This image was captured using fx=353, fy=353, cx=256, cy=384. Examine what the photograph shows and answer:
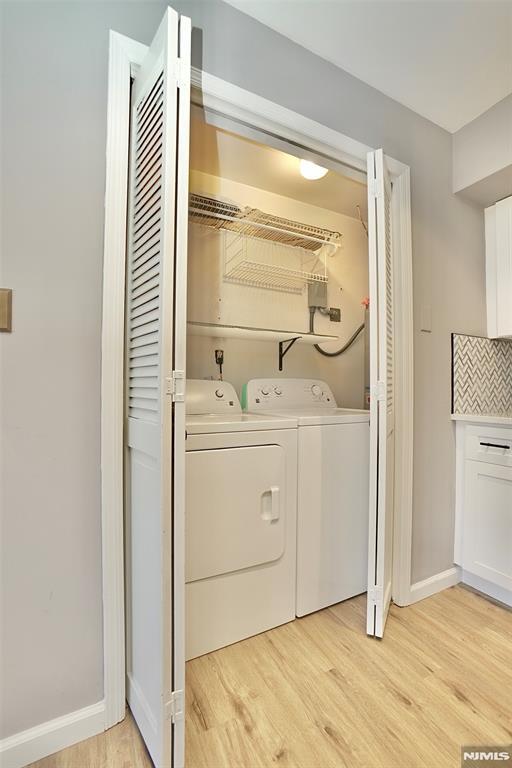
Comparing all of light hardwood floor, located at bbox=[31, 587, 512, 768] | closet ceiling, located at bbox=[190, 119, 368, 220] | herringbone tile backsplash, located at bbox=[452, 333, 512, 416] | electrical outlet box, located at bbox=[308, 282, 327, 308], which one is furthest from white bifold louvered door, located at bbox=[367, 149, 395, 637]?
electrical outlet box, located at bbox=[308, 282, 327, 308]

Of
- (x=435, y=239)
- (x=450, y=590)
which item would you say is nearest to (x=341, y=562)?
(x=450, y=590)

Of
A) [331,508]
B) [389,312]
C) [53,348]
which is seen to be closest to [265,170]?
[389,312]

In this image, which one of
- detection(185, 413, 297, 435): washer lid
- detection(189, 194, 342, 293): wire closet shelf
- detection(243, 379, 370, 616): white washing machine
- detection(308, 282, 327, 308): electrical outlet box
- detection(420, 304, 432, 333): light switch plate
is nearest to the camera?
detection(185, 413, 297, 435): washer lid

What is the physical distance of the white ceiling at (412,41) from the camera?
137 centimetres

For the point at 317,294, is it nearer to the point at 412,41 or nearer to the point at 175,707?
the point at 412,41

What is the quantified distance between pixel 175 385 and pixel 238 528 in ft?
2.64

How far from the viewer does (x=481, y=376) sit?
7.13 feet

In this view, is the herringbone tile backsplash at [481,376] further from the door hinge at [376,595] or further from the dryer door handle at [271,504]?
the dryer door handle at [271,504]

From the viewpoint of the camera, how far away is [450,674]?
4.44ft

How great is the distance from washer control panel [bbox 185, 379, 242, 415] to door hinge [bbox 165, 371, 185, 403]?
33.6 inches

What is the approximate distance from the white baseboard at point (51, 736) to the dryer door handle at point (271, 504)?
2.68 feet

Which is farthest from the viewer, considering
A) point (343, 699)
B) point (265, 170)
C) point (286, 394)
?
point (286, 394)

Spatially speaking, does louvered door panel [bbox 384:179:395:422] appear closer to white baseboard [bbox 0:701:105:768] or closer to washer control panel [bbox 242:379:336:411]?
washer control panel [bbox 242:379:336:411]

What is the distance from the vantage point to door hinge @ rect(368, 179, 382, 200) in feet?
5.05
